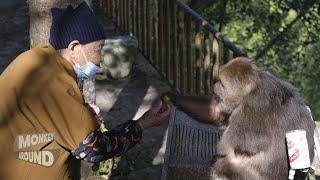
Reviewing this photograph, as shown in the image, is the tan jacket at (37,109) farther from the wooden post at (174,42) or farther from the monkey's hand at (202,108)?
the wooden post at (174,42)

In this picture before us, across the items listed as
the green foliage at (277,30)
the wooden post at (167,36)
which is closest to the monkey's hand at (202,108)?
the wooden post at (167,36)

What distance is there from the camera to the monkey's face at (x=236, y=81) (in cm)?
340

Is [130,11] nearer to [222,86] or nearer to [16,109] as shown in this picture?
[222,86]

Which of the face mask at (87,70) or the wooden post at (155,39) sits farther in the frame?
the wooden post at (155,39)

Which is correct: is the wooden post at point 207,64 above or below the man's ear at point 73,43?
below

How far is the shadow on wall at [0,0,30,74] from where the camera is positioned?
8648 mm

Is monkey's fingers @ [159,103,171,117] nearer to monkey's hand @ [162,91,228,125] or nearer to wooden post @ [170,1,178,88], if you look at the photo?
monkey's hand @ [162,91,228,125]

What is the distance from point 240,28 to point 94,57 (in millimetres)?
11076

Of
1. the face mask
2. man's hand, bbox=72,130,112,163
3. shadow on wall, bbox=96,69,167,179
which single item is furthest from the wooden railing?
man's hand, bbox=72,130,112,163

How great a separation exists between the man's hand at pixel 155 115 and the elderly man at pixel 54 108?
305 millimetres

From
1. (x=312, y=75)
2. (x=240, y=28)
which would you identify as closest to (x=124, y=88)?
(x=240, y=28)

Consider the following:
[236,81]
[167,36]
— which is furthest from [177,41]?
[236,81]

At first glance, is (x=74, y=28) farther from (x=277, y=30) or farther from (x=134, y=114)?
(x=277, y=30)

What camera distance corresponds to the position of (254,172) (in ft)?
11.3
